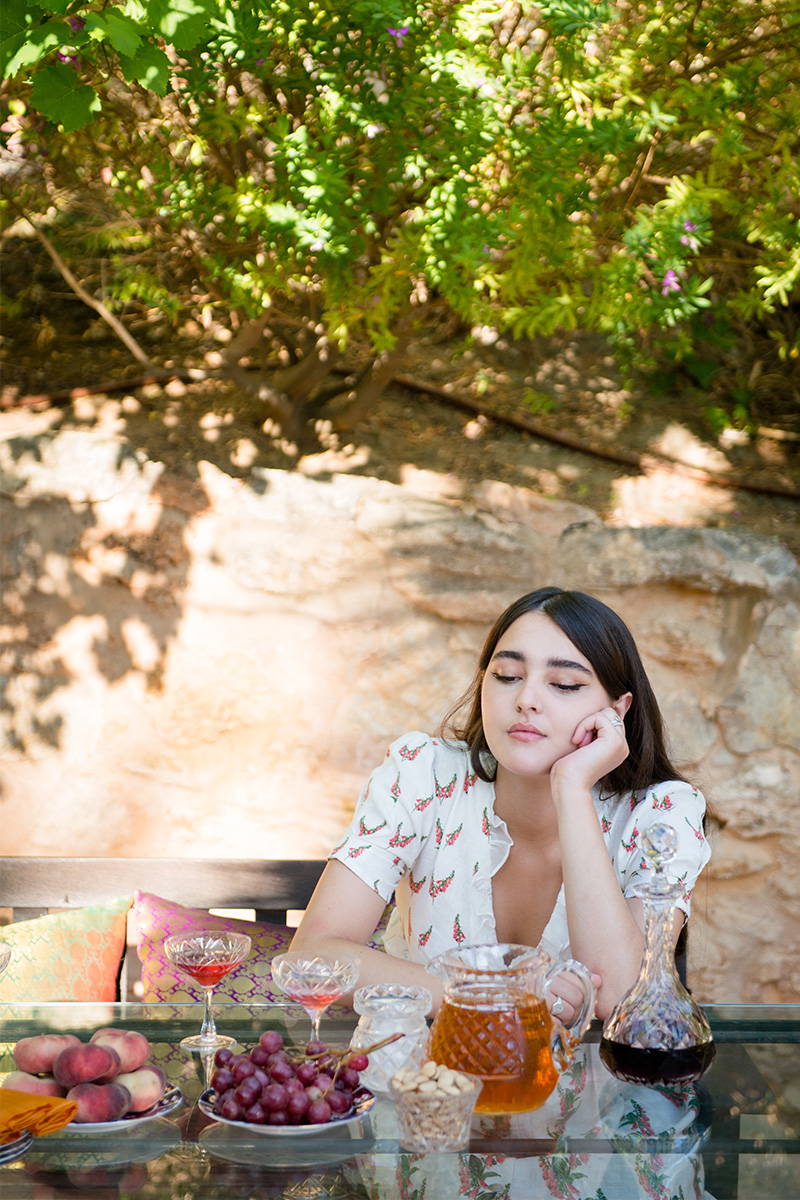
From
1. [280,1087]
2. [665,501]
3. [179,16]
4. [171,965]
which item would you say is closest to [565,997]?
[280,1087]

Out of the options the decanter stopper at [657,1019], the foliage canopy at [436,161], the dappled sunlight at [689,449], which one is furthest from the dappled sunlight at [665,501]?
the decanter stopper at [657,1019]

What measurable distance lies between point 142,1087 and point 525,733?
0.92 metres

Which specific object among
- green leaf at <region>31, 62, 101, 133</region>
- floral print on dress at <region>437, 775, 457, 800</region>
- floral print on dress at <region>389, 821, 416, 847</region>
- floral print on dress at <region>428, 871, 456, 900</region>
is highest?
green leaf at <region>31, 62, 101, 133</region>

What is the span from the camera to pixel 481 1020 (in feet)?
4.84

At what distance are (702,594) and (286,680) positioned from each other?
4.26ft

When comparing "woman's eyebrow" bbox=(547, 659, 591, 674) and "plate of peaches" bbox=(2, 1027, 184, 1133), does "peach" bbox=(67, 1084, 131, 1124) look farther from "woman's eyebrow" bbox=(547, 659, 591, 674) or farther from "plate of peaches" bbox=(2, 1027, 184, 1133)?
"woman's eyebrow" bbox=(547, 659, 591, 674)

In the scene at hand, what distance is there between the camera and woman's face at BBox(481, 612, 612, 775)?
215 cm

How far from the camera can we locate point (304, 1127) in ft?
4.62

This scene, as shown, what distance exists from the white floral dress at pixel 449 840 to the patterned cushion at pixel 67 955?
29.1 inches

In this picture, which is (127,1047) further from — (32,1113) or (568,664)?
(568,664)

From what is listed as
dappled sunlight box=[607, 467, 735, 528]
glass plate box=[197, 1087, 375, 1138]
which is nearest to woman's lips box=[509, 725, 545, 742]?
glass plate box=[197, 1087, 375, 1138]

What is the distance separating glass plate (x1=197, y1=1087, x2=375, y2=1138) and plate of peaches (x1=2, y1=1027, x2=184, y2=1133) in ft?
0.17

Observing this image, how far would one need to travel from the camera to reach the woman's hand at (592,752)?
2.08 m

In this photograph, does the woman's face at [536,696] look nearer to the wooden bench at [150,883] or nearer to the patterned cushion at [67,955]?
the wooden bench at [150,883]
